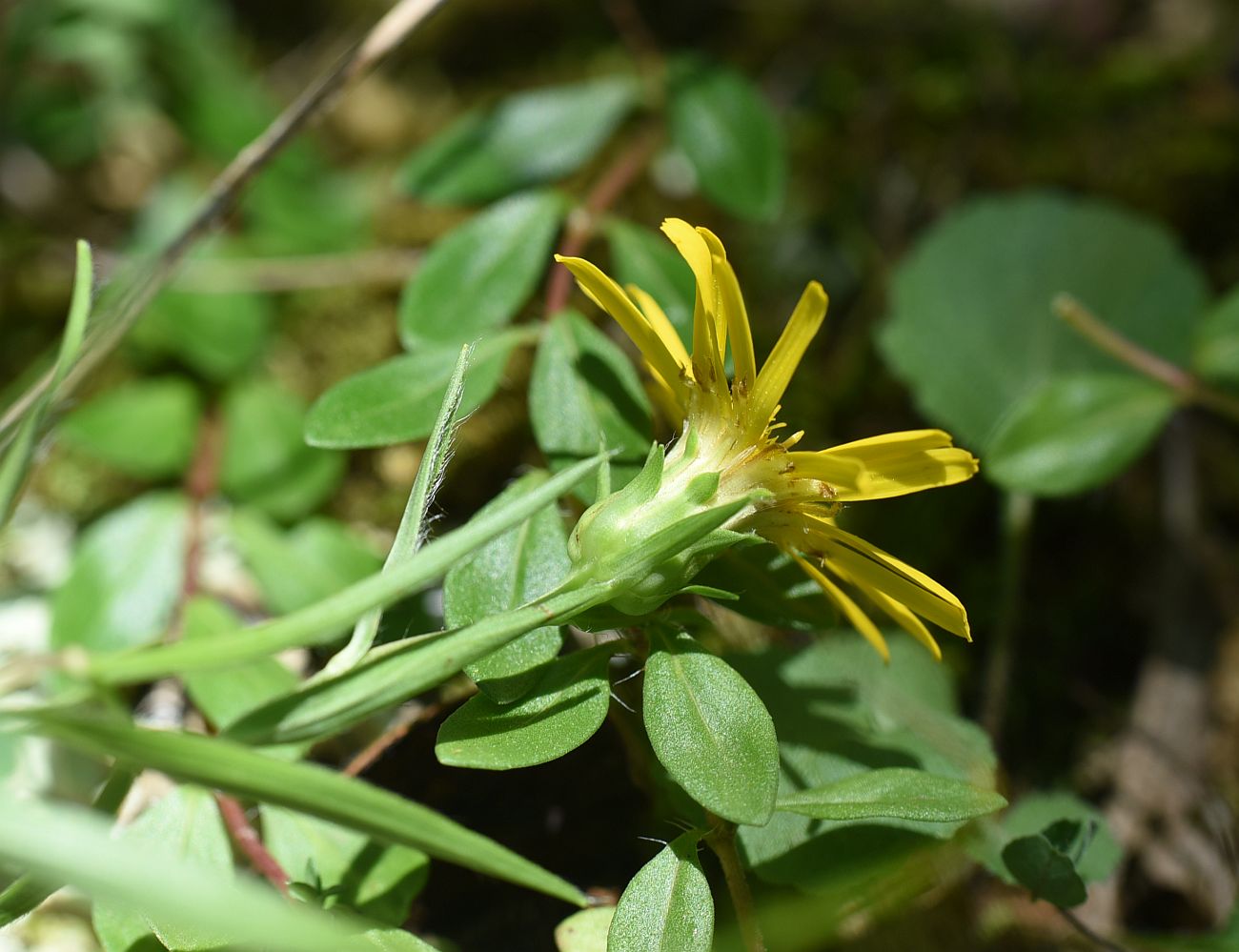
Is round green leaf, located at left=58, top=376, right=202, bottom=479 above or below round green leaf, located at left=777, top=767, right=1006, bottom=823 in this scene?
above

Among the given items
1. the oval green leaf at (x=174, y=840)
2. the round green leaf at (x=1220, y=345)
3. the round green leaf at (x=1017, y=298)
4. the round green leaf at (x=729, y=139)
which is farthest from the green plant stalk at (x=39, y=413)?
the round green leaf at (x=1220, y=345)

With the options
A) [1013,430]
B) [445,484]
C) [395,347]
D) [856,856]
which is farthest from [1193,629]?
[395,347]

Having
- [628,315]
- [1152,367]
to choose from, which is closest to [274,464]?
[628,315]

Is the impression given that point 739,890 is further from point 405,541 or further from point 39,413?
point 39,413

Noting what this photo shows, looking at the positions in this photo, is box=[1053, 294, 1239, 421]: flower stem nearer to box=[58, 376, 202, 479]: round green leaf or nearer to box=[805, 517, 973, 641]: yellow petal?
box=[805, 517, 973, 641]: yellow petal

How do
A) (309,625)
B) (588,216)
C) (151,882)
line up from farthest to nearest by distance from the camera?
1. (588,216)
2. (309,625)
3. (151,882)

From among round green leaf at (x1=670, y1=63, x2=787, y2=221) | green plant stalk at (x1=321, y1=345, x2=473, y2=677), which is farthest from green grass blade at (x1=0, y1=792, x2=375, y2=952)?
round green leaf at (x1=670, y1=63, x2=787, y2=221)
